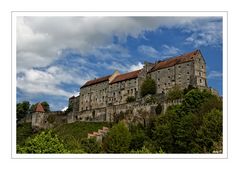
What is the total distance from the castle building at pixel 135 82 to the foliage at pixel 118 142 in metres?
7.76

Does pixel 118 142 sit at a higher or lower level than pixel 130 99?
lower

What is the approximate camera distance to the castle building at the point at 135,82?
34.3 meters

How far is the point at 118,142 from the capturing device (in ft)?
75.7

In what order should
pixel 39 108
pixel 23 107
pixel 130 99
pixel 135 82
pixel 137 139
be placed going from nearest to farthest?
pixel 137 139 → pixel 130 99 → pixel 23 107 → pixel 135 82 → pixel 39 108

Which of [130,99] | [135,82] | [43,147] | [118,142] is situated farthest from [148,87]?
[43,147]

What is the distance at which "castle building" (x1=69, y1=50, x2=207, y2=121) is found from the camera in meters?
34.3

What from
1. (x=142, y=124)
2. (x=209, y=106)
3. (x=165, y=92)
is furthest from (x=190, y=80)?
(x=209, y=106)

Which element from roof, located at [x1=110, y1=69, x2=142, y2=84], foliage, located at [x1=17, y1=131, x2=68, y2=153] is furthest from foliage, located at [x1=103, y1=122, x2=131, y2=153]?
roof, located at [x1=110, y1=69, x2=142, y2=84]

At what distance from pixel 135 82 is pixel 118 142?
1714 cm

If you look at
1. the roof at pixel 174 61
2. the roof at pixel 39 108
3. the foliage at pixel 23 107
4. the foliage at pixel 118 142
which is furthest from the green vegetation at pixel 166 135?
the roof at pixel 39 108

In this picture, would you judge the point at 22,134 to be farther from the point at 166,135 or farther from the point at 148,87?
the point at 166,135
